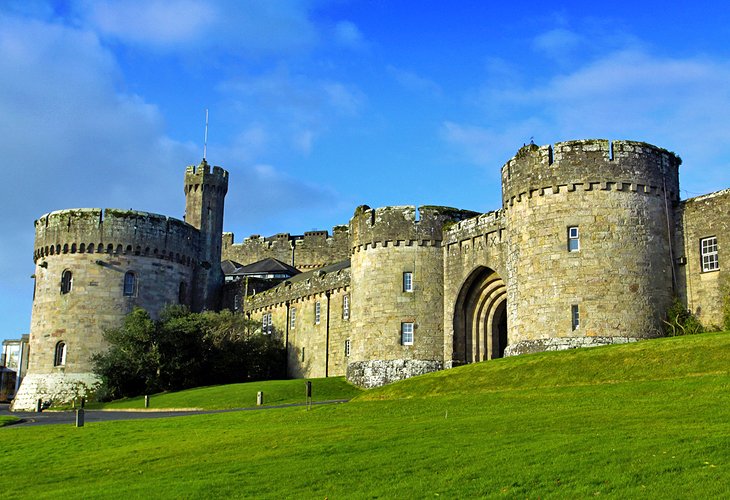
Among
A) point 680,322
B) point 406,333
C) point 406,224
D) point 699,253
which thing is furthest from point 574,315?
point 406,224

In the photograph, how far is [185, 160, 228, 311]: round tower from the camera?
67.4 m

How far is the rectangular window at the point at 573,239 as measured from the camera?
3472cm

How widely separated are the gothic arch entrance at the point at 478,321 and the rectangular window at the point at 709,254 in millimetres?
10854

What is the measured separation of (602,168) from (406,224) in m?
12.9

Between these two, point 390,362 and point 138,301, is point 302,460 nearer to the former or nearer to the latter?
point 390,362

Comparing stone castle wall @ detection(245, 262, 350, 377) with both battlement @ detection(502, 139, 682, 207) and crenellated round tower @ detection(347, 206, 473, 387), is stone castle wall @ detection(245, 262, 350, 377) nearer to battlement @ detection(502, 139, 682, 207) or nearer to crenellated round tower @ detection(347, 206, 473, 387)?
crenellated round tower @ detection(347, 206, 473, 387)

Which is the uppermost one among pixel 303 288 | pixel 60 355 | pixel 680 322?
pixel 303 288

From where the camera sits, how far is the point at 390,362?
4403cm

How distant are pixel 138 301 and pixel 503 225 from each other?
98.1 feet

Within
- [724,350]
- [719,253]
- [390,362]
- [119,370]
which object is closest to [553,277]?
[719,253]

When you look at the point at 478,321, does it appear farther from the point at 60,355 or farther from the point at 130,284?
the point at 60,355

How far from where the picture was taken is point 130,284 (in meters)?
60.8

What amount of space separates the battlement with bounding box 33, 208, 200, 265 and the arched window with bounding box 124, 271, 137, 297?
62.5 inches

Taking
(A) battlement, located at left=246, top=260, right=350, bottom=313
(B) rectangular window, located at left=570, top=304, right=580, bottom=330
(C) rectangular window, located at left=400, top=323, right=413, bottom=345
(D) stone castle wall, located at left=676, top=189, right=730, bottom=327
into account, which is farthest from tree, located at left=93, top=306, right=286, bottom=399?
(D) stone castle wall, located at left=676, top=189, right=730, bottom=327
